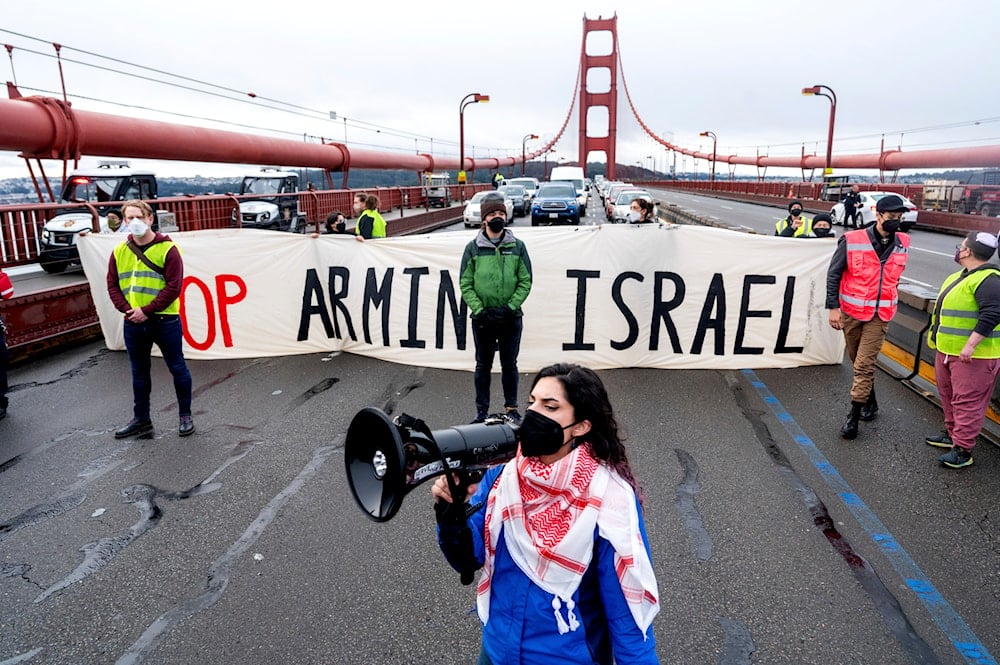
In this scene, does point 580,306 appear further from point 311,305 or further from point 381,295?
point 311,305

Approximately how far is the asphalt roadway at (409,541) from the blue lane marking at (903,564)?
12mm

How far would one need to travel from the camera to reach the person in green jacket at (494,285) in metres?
5.22

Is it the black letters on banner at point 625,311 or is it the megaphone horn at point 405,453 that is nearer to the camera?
the megaphone horn at point 405,453

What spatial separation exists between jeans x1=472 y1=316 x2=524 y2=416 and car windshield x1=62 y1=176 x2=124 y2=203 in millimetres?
13517

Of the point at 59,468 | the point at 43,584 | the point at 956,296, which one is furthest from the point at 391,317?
the point at 956,296

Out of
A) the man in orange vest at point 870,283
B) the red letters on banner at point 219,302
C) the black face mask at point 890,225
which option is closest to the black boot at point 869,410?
the man in orange vest at point 870,283

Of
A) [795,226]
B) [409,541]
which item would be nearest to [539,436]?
[409,541]

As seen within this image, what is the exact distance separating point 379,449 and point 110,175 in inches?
684

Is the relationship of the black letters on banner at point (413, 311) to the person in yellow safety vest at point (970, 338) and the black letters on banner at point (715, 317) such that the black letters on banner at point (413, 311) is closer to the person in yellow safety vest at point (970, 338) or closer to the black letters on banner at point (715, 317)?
the black letters on banner at point (715, 317)

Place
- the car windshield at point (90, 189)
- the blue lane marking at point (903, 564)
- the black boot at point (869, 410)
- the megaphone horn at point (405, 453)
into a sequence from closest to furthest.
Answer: the megaphone horn at point (405, 453)
the blue lane marking at point (903, 564)
the black boot at point (869, 410)
the car windshield at point (90, 189)

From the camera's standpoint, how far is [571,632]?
1.68m

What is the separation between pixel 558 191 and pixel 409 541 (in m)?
25.9

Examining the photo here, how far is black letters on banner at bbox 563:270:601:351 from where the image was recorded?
280 inches

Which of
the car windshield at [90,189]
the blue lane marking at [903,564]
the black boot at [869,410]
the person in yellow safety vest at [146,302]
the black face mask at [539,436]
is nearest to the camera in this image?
the black face mask at [539,436]
